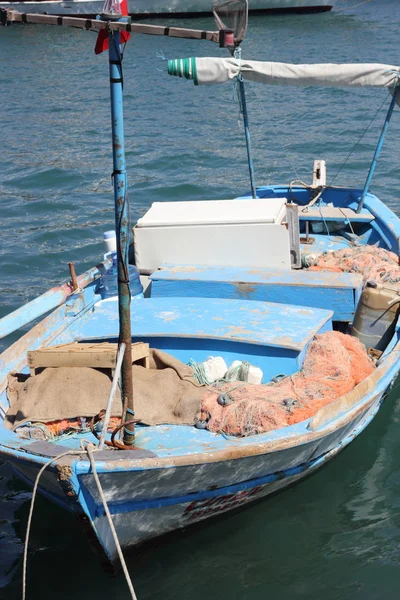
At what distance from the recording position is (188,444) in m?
6.35

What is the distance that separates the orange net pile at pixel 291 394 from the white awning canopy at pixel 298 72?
3.68m

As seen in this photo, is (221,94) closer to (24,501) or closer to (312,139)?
(312,139)

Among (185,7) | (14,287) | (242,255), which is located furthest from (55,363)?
(185,7)

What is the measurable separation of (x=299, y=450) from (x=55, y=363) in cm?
212

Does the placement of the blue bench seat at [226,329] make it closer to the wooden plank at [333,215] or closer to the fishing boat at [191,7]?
the wooden plank at [333,215]

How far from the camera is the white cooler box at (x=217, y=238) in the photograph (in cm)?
831

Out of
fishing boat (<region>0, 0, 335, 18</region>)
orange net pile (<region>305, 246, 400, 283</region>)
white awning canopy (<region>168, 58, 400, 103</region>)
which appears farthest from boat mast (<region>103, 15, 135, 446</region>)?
fishing boat (<region>0, 0, 335, 18</region>)

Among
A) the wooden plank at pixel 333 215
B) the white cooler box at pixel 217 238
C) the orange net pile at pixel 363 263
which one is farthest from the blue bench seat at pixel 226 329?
the wooden plank at pixel 333 215

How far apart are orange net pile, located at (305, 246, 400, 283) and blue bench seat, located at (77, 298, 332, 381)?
1258mm

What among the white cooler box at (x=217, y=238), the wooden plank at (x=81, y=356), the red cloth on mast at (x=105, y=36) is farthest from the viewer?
the white cooler box at (x=217, y=238)

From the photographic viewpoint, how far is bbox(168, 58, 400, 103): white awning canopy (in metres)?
9.41

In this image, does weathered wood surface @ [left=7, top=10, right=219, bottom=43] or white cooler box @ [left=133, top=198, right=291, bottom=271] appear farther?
white cooler box @ [left=133, top=198, right=291, bottom=271]

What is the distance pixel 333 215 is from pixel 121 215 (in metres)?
5.41

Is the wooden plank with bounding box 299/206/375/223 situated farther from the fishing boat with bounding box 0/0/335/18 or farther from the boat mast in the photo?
the fishing boat with bounding box 0/0/335/18
